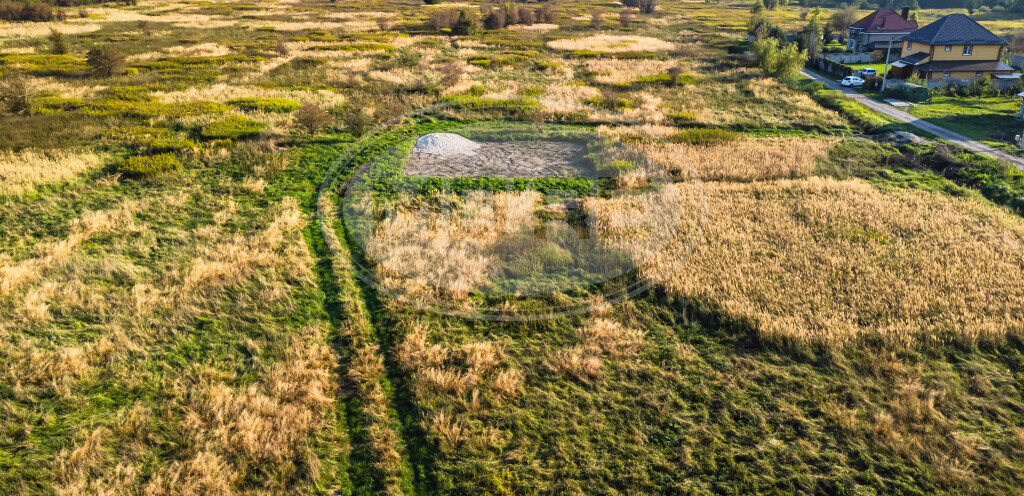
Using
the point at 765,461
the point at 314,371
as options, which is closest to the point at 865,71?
the point at 765,461

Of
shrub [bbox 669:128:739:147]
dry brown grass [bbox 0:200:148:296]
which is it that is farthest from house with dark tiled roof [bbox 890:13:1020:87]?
dry brown grass [bbox 0:200:148:296]

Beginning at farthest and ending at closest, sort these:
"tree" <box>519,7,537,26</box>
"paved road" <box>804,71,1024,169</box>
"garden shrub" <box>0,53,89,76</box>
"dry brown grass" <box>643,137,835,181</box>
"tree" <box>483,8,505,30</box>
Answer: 1. "tree" <box>519,7,537,26</box>
2. "tree" <box>483,8,505,30</box>
3. "garden shrub" <box>0,53,89,76</box>
4. "paved road" <box>804,71,1024,169</box>
5. "dry brown grass" <box>643,137,835,181</box>

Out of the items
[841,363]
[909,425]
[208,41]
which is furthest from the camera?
[208,41]

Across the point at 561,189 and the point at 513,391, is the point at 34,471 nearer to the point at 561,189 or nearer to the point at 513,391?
the point at 513,391

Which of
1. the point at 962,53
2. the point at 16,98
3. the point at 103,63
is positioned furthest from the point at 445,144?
the point at 962,53

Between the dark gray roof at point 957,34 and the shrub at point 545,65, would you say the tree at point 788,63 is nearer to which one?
the dark gray roof at point 957,34

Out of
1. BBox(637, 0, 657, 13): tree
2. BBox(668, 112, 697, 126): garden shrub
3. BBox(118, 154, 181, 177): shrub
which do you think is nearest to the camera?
BBox(118, 154, 181, 177): shrub

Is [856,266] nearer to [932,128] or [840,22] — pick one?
[932,128]

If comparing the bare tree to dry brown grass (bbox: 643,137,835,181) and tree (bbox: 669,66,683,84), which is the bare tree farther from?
dry brown grass (bbox: 643,137,835,181)
